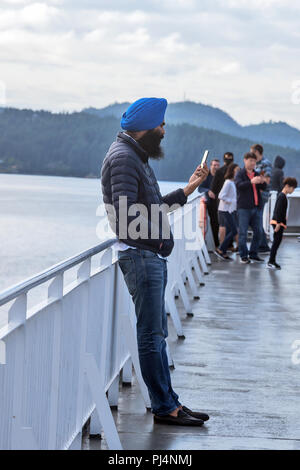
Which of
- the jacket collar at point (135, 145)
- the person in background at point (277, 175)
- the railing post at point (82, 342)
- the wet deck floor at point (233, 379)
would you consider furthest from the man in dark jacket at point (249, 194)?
the railing post at point (82, 342)

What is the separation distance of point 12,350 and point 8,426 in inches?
9.9

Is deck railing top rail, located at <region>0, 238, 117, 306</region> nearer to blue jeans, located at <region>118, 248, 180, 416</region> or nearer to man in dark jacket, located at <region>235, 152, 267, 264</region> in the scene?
blue jeans, located at <region>118, 248, 180, 416</region>

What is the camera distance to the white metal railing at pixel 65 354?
2.71 meters

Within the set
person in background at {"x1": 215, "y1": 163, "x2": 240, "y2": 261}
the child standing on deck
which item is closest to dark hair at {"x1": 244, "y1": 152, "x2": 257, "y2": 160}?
the child standing on deck

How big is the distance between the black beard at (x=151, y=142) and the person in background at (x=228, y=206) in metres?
9.48

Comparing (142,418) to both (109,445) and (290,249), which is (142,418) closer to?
(109,445)

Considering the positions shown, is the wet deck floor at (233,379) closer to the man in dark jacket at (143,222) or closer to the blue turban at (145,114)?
the man in dark jacket at (143,222)

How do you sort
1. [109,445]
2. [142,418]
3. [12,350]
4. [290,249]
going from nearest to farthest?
1. [12,350]
2. [109,445]
3. [142,418]
4. [290,249]

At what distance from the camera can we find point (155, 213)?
4.24 meters

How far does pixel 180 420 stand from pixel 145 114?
5.53 ft

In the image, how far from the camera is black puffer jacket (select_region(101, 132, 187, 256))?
409 cm

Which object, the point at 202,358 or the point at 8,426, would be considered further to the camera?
the point at 202,358

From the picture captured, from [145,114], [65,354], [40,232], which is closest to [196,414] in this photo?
[65,354]
